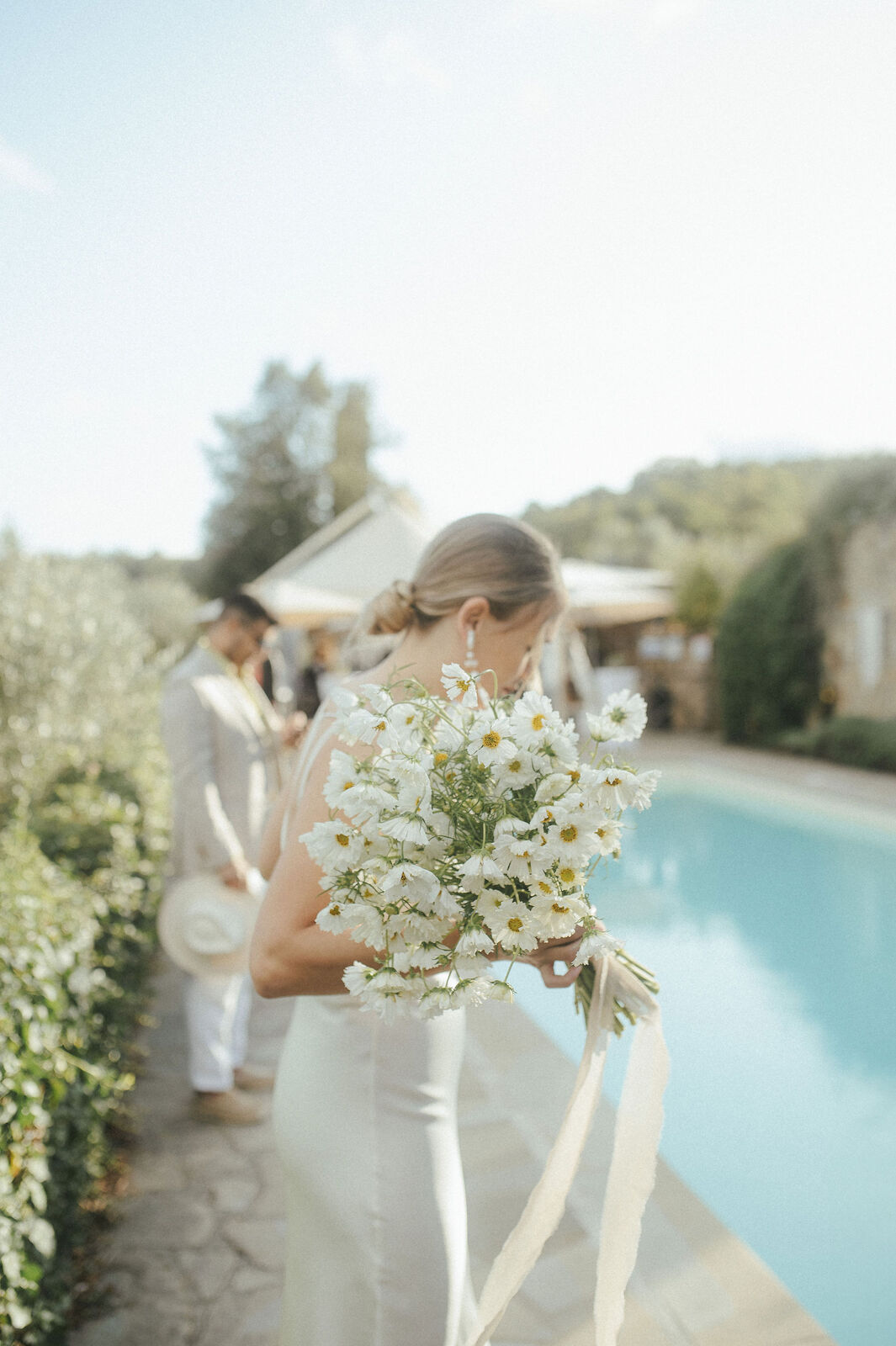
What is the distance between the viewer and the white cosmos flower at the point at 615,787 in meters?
0.90

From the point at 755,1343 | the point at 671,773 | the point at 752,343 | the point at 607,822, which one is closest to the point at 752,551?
the point at 752,343

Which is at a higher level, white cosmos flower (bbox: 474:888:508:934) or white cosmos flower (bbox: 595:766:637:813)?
white cosmos flower (bbox: 595:766:637:813)

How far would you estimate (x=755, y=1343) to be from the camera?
80.8 inches

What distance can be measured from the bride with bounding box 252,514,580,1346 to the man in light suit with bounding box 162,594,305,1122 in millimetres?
1863

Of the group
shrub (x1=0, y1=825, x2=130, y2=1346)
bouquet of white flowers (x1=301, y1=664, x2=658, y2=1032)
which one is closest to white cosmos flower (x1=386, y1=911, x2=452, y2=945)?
bouquet of white flowers (x1=301, y1=664, x2=658, y2=1032)

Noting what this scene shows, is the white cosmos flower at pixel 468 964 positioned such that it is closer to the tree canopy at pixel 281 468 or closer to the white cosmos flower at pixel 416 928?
the white cosmos flower at pixel 416 928

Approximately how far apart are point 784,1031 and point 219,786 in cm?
374

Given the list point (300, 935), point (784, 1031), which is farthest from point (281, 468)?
point (300, 935)

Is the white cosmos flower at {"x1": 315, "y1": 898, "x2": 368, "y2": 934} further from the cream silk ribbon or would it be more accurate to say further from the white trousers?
the white trousers

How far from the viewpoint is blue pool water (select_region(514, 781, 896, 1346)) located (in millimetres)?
3281

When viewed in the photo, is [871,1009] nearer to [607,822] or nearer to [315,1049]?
[315,1049]

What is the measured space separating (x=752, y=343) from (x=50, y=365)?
13.1 metres

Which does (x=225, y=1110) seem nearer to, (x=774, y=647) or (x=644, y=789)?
(x=644, y=789)

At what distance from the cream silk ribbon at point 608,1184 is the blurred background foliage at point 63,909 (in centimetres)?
105
